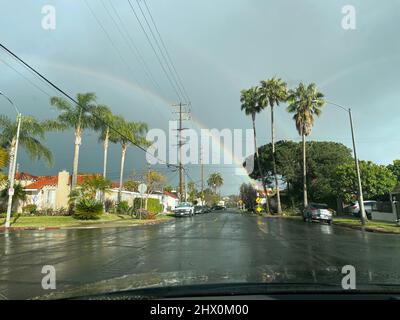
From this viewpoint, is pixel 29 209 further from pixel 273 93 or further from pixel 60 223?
pixel 273 93

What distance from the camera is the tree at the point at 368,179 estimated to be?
132ft

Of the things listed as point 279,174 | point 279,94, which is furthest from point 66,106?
point 279,174

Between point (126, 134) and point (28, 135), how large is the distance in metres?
10.0

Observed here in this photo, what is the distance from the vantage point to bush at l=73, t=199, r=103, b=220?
3497cm

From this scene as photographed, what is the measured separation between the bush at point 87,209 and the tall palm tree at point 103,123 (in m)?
5.64

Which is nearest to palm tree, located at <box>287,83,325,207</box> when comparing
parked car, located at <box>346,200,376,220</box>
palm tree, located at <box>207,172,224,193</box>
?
parked car, located at <box>346,200,376,220</box>

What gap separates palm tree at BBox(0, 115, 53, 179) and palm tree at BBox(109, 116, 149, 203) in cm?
758

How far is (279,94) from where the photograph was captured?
55750mm

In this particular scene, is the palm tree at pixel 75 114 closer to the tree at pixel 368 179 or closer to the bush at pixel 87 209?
the bush at pixel 87 209

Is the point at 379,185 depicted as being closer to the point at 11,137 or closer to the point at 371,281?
the point at 11,137

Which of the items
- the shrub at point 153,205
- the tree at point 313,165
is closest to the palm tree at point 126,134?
the shrub at point 153,205
